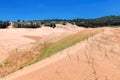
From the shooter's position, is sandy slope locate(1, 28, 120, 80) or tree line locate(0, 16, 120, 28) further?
tree line locate(0, 16, 120, 28)

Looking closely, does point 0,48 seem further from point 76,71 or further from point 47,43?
point 76,71

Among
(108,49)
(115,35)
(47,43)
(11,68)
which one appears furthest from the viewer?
(47,43)

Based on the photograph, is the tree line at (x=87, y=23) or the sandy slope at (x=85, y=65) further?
the tree line at (x=87, y=23)

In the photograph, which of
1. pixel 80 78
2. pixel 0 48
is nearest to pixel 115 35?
pixel 80 78

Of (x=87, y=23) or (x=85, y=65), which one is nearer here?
(x=85, y=65)

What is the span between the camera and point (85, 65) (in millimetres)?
9750

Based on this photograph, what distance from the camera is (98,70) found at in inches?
372

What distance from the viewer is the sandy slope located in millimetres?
9320

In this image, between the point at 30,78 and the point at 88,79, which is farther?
the point at 30,78

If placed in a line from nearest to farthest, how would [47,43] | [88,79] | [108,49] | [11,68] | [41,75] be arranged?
[88,79]
[41,75]
[108,49]
[11,68]
[47,43]

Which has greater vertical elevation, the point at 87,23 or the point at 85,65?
the point at 85,65

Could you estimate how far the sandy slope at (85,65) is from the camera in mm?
9320

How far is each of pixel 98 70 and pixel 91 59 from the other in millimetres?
654

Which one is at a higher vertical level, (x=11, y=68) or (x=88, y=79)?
(x=88, y=79)
